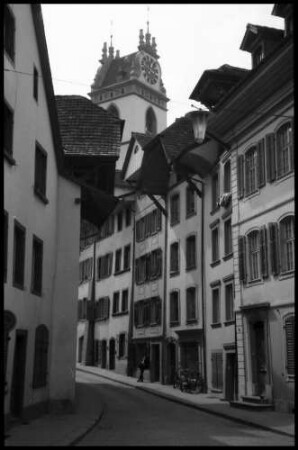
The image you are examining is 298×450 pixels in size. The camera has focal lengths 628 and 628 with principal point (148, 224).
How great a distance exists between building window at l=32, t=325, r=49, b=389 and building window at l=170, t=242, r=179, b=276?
50.4 ft

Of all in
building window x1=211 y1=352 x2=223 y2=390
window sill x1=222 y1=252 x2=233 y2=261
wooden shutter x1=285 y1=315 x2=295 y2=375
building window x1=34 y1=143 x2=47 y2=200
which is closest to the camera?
building window x1=34 y1=143 x2=47 y2=200

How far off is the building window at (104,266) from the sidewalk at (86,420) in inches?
685

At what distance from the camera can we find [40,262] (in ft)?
62.8

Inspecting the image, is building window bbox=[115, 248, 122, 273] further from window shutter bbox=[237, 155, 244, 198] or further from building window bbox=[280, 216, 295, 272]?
A: building window bbox=[280, 216, 295, 272]

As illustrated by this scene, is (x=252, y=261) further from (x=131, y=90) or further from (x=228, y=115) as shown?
(x=131, y=90)

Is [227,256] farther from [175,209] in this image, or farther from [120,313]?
[120,313]

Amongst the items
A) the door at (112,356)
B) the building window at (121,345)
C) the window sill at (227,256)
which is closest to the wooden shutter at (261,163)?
the window sill at (227,256)

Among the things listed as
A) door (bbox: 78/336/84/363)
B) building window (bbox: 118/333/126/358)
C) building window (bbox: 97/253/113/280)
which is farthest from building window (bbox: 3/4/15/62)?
door (bbox: 78/336/84/363)

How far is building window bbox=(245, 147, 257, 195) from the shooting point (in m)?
22.8

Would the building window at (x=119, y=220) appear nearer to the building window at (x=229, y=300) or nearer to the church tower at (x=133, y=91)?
the building window at (x=229, y=300)

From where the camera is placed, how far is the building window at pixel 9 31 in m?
15.8

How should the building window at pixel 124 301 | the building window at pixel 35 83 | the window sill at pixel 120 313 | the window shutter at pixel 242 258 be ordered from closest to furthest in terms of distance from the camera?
the building window at pixel 35 83 < the window shutter at pixel 242 258 < the window sill at pixel 120 313 < the building window at pixel 124 301

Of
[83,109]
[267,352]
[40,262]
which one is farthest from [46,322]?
[83,109]

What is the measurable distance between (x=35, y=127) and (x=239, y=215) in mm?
8871
